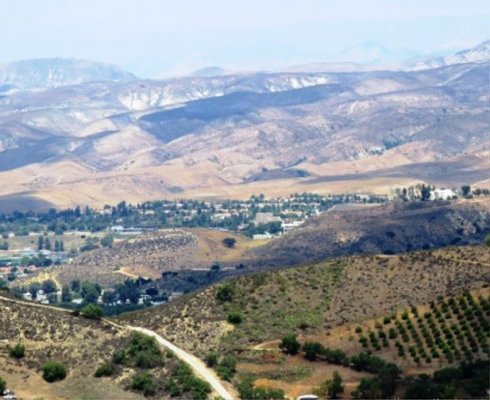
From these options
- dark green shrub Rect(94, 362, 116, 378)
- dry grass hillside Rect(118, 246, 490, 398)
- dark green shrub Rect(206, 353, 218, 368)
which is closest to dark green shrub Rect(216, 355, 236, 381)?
dark green shrub Rect(206, 353, 218, 368)

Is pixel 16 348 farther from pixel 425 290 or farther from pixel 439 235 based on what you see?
pixel 439 235

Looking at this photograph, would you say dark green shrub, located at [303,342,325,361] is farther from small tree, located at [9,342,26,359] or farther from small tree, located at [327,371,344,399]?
small tree, located at [9,342,26,359]

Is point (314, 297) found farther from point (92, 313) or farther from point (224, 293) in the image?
point (92, 313)

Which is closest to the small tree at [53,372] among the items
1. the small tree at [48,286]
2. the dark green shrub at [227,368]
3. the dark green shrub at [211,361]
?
the dark green shrub at [211,361]

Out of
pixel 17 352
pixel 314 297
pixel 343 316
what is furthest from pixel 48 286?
pixel 17 352

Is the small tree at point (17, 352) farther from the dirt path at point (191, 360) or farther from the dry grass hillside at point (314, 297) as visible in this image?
the dry grass hillside at point (314, 297)

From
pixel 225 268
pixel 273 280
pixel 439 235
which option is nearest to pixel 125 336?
pixel 273 280
